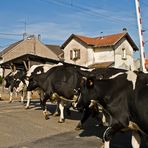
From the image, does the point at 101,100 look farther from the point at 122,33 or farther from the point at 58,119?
the point at 122,33

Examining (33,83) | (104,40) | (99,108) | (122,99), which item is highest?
(104,40)

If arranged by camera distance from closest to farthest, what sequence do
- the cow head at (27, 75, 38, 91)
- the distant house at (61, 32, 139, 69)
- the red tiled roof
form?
the cow head at (27, 75, 38, 91) < the distant house at (61, 32, 139, 69) < the red tiled roof

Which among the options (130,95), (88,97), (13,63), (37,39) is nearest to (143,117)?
(130,95)

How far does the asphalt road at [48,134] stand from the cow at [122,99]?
1.75m

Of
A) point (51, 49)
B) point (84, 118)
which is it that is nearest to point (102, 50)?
point (51, 49)

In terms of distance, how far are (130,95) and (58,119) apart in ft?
24.6

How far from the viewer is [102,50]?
5803 centimetres

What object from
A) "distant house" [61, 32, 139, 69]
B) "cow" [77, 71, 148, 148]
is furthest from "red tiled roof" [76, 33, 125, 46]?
"cow" [77, 71, 148, 148]

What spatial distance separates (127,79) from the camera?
875cm

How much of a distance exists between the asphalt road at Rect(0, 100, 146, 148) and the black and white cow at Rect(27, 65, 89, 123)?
0.91m

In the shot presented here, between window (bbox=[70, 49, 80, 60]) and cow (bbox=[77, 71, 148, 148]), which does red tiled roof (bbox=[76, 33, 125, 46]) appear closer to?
window (bbox=[70, 49, 80, 60])

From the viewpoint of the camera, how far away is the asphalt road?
10.8m

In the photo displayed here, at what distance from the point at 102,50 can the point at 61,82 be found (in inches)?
1731

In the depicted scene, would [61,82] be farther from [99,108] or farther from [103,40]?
[103,40]
